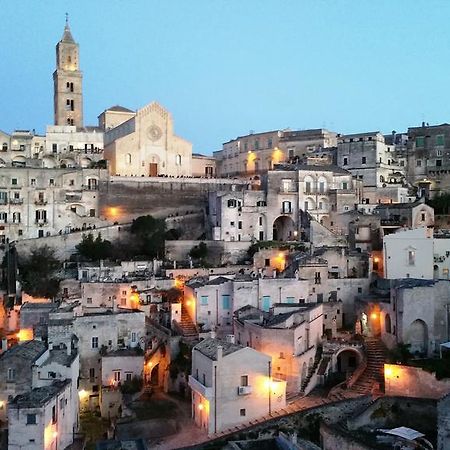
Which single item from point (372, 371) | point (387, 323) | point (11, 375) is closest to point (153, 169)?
point (387, 323)

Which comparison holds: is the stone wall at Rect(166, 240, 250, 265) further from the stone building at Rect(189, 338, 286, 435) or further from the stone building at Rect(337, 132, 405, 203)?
the stone building at Rect(189, 338, 286, 435)

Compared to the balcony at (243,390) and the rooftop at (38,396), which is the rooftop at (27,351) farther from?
the balcony at (243,390)

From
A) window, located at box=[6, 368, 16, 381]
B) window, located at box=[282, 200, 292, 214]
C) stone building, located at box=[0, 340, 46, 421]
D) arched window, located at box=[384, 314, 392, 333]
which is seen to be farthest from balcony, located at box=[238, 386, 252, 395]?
window, located at box=[282, 200, 292, 214]

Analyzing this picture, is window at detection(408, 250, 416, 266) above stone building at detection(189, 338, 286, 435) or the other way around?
above

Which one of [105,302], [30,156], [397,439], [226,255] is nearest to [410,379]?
[397,439]

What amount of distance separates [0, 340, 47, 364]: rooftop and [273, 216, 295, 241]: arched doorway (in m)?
27.2

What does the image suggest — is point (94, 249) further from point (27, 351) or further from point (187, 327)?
point (27, 351)

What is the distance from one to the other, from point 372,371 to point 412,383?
3036 mm

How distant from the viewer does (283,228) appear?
53906mm

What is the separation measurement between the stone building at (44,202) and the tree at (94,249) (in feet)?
17.2

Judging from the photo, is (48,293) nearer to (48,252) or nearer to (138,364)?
(48,252)

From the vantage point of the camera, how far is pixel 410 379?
28469mm

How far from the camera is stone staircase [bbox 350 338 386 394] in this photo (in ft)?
98.1

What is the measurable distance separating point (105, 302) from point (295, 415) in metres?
15.5
